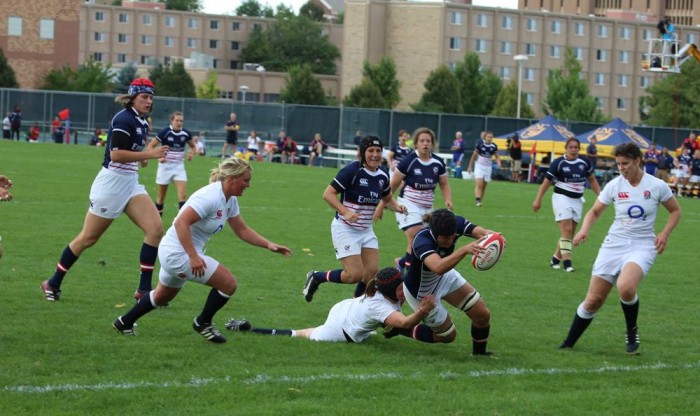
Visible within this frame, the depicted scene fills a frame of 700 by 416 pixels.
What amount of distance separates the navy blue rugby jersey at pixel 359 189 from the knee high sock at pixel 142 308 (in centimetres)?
271

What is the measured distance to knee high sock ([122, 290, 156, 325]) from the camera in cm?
955

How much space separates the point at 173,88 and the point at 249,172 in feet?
296

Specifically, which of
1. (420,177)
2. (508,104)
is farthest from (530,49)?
(420,177)

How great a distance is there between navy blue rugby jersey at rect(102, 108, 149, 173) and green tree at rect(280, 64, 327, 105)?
82.9 metres

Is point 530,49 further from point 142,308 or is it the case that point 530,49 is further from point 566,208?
point 142,308

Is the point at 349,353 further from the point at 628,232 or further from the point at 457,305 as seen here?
the point at 628,232

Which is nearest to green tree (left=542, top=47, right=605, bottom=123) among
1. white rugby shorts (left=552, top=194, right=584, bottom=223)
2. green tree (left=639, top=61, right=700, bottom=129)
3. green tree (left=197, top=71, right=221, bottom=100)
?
green tree (left=639, top=61, right=700, bottom=129)

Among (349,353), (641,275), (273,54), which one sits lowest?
(349,353)

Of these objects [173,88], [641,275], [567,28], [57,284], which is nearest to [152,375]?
[57,284]

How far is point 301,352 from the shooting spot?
9.39 metres

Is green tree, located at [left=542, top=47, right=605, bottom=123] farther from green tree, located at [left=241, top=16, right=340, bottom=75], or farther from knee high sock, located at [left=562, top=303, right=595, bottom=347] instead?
knee high sock, located at [left=562, top=303, right=595, bottom=347]

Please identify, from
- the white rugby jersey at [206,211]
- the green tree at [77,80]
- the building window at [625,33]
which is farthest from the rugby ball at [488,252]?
the building window at [625,33]

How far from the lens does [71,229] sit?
59.4ft

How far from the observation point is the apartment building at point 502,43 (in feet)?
360
